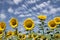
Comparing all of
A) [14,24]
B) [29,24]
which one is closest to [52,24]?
[29,24]

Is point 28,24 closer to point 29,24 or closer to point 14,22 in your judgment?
point 29,24

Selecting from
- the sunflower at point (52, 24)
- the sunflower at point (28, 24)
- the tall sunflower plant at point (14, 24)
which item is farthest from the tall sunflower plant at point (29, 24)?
the sunflower at point (52, 24)

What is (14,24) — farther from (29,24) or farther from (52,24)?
(52,24)

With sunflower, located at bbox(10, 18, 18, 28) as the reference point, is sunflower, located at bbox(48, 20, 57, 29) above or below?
below

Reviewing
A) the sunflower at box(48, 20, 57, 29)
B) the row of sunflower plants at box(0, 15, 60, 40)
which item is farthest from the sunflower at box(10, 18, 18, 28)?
the sunflower at box(48, 20, 57, 29)

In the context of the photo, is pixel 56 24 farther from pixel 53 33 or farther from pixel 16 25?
pixel 16 25

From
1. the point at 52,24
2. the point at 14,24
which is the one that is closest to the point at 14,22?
the point at 14,24

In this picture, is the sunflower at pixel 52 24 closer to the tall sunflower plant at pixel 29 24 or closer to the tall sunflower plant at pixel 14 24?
the tall sunflower plant at pixel 29 24

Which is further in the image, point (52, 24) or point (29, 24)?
point (52, 24)

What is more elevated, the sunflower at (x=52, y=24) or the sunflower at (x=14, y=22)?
the sunflower at (x=14, y=22)

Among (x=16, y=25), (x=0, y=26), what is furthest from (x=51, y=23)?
(x=0, y=26)

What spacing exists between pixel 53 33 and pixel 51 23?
273 millimetres

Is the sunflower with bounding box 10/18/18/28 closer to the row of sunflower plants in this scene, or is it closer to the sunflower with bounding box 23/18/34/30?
the row of sunflower plants

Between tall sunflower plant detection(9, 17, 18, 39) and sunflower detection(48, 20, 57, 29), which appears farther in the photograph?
sunflower detection(48, 20, 57, 29)
